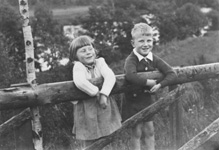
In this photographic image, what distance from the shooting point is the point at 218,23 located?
23.4 m

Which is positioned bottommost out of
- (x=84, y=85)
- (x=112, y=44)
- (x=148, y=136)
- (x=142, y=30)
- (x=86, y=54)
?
(x=148, y=136)

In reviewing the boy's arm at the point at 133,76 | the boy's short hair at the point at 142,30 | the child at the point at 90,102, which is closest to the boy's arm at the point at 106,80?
the child at the point at 90,102

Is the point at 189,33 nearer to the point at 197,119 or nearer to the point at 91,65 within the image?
the point at 197,119

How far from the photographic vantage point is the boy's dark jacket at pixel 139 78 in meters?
2.70

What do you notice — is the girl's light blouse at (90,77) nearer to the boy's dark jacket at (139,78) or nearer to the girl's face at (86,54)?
the girl's face at (86,54)

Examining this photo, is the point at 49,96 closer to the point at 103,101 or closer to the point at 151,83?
the point at 103,101

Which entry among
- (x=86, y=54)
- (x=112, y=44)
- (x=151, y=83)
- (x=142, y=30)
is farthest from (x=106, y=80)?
(x=112, y=44)

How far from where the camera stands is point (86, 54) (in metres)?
2.57

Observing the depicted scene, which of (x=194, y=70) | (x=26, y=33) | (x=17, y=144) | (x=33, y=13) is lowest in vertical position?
(x=17, y=144)

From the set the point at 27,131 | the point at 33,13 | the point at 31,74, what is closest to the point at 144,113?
the point at 27,131

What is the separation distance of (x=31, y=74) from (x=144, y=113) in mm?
2109

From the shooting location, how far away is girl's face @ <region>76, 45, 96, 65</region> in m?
2.57

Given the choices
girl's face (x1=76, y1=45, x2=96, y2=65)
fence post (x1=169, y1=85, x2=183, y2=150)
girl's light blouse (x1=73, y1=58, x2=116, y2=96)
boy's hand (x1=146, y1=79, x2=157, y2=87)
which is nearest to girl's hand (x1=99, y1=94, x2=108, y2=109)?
girl's light blouse (x1=73, y1=58, x2=116, y2=96)

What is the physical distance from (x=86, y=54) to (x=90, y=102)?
37 centimetres
